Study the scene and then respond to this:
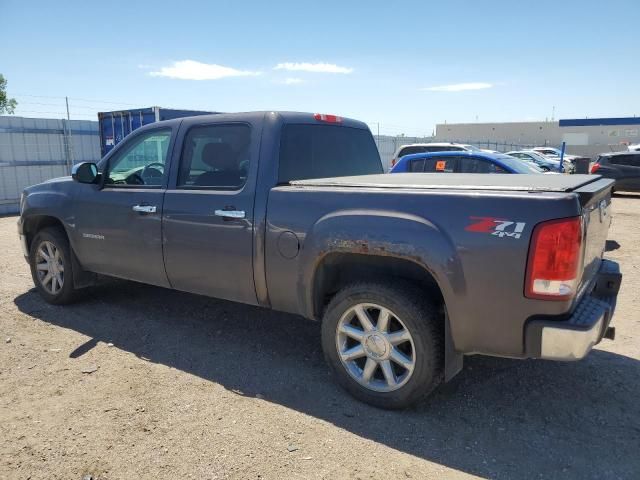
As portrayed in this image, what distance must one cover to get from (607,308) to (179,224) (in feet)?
10.2

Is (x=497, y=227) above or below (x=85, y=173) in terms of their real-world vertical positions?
below

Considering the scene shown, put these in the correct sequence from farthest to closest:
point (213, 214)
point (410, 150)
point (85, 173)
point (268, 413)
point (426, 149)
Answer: point (410, 150) < point (426, 149) < point (85, 173) < point (213, 214) < point (268, 413)

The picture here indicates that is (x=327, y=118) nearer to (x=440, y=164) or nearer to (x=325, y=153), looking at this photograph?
(x=325, y=153)

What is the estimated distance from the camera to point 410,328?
10.1 ft

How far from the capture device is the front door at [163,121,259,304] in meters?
3.74

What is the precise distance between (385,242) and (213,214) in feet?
4.91

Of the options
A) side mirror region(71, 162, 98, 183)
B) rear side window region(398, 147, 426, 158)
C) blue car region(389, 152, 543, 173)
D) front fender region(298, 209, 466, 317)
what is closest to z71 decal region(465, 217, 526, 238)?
front fender region(298, 209, 466, 317)

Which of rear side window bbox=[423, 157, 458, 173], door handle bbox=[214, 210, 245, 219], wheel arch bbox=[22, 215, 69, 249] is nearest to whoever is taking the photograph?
door handle bbox=[214, 210, 245, 219]

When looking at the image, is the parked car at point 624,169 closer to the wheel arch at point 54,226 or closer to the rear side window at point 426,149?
the rear side window at point 426,149

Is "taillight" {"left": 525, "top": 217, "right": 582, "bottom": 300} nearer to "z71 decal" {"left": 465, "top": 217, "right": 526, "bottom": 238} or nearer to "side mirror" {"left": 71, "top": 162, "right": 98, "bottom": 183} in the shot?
"z71 decal" {"left": 465, "top": 217, "right": 526, "bottom": 238}

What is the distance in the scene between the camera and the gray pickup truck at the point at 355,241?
2.66 m

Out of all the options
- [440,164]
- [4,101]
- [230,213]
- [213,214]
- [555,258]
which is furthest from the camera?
[4,101]

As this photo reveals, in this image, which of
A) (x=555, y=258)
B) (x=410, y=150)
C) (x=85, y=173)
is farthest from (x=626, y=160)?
(x=85, y=173)

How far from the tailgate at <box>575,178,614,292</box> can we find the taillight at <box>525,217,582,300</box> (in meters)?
0.21
